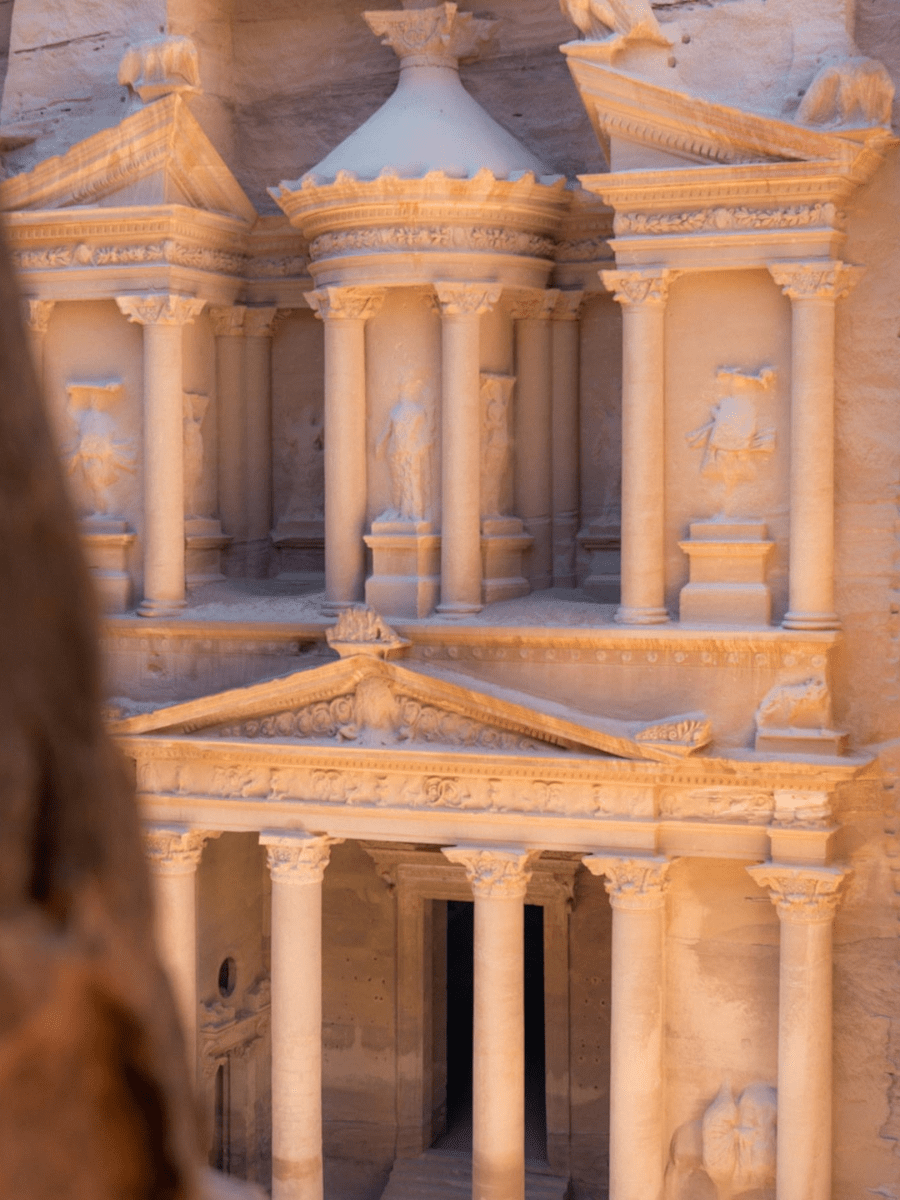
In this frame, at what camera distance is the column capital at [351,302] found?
13695mm

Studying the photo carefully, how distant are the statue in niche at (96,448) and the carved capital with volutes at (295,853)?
10.4 feet

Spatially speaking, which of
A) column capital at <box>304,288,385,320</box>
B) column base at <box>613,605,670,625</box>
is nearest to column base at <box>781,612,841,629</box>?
column base at <box>613,605,670,625</box>

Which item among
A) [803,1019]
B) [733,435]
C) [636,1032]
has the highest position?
[733,435]

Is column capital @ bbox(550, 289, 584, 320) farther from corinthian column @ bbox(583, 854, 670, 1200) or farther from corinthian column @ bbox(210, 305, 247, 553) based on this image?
corinthian column @ bbox(583, 854, 670, 1200)

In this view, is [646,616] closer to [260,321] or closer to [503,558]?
[503,558]

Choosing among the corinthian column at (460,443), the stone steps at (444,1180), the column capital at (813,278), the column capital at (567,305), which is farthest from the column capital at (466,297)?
the stone steps at (444,1180)

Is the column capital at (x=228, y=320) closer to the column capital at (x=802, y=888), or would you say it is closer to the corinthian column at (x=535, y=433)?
the corinthian column at (x=535, y=433)

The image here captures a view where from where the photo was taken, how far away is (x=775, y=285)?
41.1ft

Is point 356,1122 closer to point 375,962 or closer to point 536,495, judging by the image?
point 375,962

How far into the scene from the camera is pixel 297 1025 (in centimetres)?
1362

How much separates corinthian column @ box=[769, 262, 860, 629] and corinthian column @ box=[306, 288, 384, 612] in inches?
128

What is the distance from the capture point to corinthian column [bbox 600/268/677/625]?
41.9 ft

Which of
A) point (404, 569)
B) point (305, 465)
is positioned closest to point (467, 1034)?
point (305, 465)

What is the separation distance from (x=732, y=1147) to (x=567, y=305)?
658 cm
